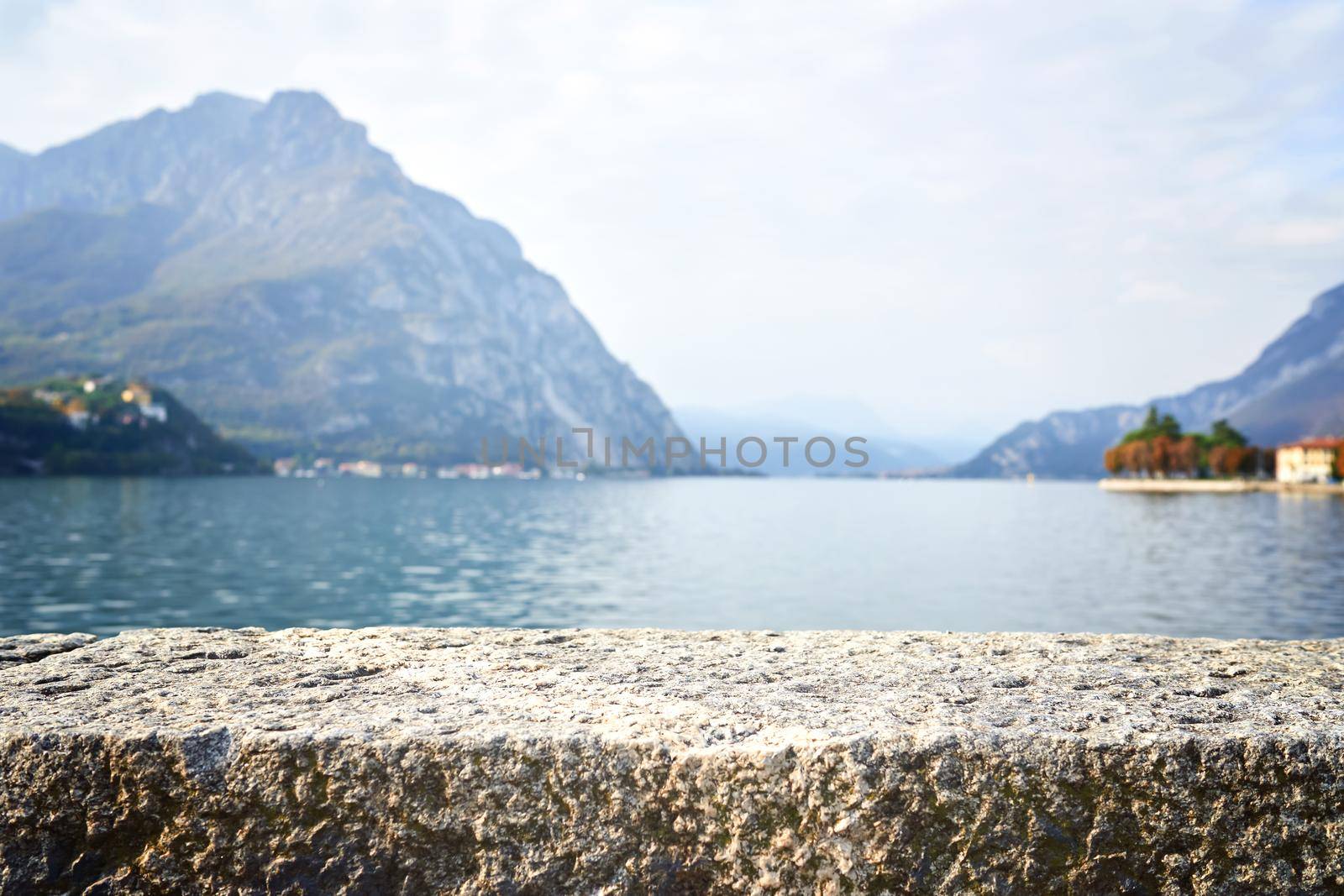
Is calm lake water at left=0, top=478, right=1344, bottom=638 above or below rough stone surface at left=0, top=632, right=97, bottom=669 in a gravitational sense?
below

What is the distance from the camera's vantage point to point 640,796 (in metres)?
2.60

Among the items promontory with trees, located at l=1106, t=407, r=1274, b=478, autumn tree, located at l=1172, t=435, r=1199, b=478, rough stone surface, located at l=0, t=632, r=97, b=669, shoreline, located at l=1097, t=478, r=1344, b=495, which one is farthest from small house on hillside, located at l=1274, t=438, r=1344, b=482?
rough stone surface, located at l=0, t=632, r=97, b=669

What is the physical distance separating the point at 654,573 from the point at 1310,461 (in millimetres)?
148292

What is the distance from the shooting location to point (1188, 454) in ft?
481

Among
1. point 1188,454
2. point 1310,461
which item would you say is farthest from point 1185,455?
point 1310,461

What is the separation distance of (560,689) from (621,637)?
44.0 inches

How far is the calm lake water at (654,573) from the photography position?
24.1 metres

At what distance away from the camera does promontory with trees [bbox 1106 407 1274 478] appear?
480ft

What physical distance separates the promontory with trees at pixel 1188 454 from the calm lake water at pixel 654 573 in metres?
84.9

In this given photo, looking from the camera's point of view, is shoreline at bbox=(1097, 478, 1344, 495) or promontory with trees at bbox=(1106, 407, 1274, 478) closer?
shoreline at bbox=(1097, 478, 1344, 495)

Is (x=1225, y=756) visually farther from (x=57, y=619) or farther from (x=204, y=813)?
(x=57, y=619)

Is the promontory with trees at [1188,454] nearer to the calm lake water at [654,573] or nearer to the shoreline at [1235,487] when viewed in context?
the shoreline at [1235,487]

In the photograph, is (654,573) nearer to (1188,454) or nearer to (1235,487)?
(1235,487)

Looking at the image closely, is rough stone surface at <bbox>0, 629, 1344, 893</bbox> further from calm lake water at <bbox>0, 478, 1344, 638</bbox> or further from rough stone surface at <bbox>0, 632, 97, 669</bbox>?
calm lake water at <bbox>0, 478, 1344, 638</bbox>
